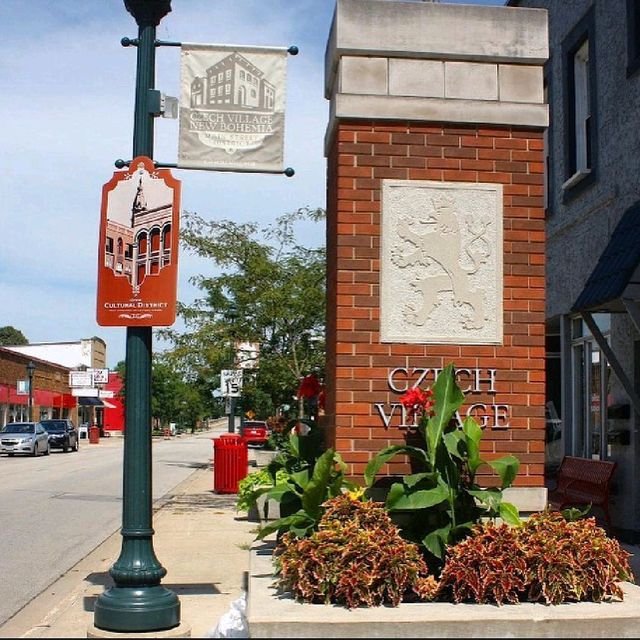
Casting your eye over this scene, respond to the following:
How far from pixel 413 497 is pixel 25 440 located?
125ft

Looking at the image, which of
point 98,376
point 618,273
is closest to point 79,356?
point 98,376

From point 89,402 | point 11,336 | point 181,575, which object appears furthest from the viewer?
point 11,336

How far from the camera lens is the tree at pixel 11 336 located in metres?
138

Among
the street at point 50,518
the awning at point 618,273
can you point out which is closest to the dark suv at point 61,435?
the street at point 50,518

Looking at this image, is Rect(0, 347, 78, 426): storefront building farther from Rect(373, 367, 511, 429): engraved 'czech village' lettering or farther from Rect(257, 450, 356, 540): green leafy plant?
Rect(373, 367, 511, 429): engraved 'czech village' lettering

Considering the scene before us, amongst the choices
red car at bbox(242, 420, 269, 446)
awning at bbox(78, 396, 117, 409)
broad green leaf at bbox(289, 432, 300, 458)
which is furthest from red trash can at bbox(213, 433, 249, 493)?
awning at bbox(78, 396, 117, 409)

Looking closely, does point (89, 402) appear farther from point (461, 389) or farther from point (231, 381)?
point (461, 389)

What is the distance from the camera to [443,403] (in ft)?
22.3

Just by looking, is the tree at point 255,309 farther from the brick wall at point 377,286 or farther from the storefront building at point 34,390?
the storefront building at point 34,390

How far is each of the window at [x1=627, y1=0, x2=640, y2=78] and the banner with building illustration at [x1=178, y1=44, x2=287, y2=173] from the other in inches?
228

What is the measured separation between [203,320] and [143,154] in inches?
556

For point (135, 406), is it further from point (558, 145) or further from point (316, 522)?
point (558, 145)

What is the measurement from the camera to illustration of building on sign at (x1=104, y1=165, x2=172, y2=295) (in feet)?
22.9

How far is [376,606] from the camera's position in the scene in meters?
5.89
